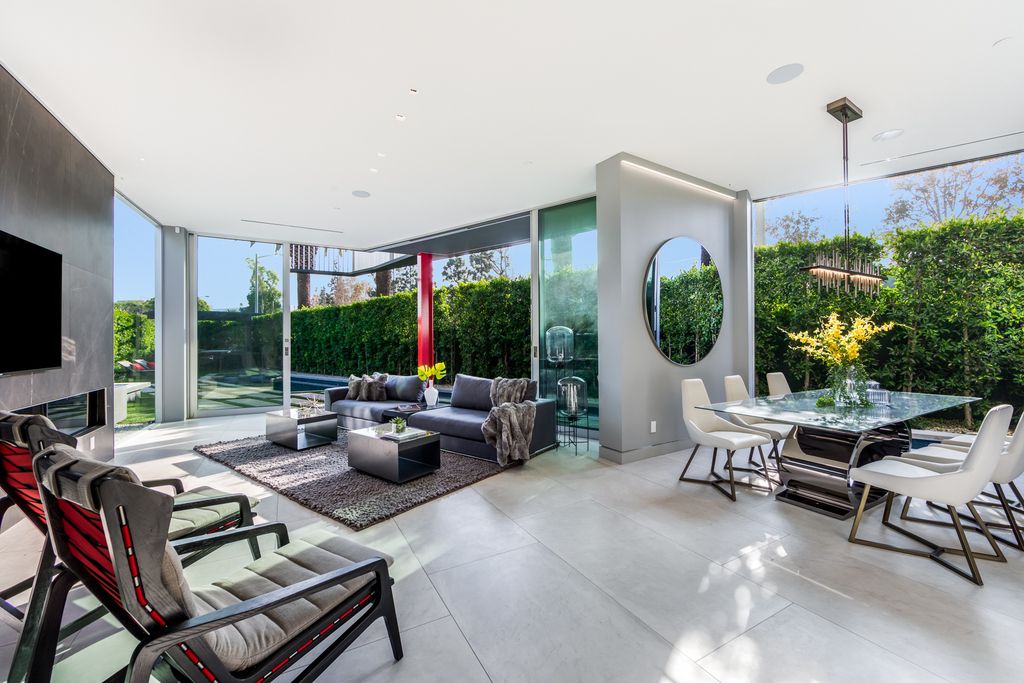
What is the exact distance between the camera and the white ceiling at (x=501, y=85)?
244 centimetres

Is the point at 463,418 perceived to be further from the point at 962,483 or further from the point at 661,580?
the point at 962,483

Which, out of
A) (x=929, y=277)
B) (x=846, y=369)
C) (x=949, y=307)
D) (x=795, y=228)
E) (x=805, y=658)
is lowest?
(x=805, y=658)

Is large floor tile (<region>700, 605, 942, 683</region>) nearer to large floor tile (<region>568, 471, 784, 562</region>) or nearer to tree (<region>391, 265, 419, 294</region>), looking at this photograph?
large floor tile (<region>568, 471, 784, 562</region>)

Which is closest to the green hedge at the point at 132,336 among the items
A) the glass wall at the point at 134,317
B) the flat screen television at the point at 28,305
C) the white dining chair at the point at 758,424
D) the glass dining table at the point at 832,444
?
the glass wall at the point at 134,317

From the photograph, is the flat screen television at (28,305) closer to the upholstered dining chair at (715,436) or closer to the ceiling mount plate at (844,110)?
the upholstered dining chair at (715,436)

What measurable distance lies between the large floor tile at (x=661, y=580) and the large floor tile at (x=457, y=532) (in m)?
0.19

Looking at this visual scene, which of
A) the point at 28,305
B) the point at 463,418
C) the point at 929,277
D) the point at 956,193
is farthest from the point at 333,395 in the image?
the point at 956,193

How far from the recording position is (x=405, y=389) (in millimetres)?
6121

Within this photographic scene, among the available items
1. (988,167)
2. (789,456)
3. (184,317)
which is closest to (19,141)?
(184,317)

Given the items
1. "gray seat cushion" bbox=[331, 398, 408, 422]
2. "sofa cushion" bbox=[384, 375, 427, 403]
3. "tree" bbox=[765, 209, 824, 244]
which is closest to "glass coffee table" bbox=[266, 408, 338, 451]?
"gray seat cushion" bbox=[331, 398, 408, 422]

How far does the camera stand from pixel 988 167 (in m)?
4.69

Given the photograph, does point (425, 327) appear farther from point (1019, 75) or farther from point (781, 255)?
point (1019, 75)

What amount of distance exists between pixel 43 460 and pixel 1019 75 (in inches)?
217

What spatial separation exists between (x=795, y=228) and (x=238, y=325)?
8358 millimetres
